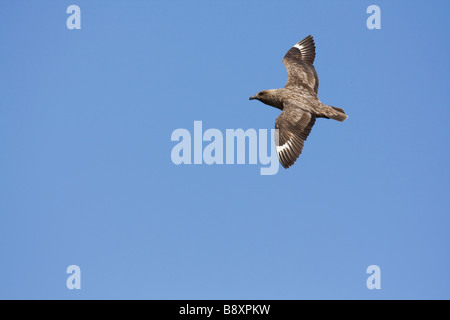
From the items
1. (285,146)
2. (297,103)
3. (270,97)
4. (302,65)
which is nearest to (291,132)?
(285,146)

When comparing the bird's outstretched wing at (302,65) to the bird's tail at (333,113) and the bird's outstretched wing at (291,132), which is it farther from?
the bird's outstretched wing at (291,132)

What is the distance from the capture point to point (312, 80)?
45.7 feet

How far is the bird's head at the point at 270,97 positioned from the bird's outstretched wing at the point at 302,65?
756mm

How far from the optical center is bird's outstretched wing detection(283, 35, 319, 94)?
544 inches

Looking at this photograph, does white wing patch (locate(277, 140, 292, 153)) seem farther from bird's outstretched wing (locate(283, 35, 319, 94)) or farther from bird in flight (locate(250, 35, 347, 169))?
bird's outstretched wing (locate(283, 35, 319, 94))

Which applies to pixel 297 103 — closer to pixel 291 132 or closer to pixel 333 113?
pixel 333 113

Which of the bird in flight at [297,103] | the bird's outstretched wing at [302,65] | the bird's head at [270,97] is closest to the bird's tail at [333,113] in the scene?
the bird in flight at [297,103]

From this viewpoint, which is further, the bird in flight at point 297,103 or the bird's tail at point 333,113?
the bird's tail at point 333,113

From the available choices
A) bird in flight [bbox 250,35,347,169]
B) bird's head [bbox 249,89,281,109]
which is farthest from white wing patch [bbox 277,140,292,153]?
bird's head [bbox 249,89,281,109]

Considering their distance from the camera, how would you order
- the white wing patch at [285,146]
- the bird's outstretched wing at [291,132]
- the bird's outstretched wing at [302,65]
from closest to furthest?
the bird's outstretched wing at [291,132]
the white wing patch at [285,146]
the bird's outstretched wing at [302,65]

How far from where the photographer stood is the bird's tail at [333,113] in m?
12.2

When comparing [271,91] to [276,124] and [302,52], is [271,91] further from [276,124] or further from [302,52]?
[302,52]

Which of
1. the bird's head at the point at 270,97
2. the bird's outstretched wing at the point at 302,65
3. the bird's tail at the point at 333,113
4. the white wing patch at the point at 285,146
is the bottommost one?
the white wing patch at the point at 285,146
